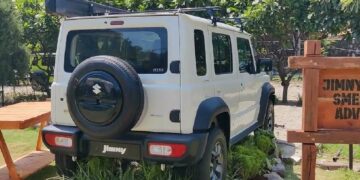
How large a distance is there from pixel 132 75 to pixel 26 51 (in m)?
10.8

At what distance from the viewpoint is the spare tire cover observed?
4012 millimetres

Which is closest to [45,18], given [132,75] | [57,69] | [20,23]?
[20,23]

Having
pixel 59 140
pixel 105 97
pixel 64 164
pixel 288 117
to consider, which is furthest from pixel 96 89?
pixel 288 117

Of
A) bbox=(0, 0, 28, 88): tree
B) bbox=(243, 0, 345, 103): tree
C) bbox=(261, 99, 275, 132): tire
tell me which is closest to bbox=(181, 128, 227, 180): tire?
bbox=(261, 99, 275, 132): tire

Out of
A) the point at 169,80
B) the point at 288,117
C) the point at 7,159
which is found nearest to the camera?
the point at 169,80

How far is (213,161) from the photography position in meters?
4.73

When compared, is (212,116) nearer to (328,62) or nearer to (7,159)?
(328,62)

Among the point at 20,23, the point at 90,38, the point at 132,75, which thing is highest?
the point at 20,23

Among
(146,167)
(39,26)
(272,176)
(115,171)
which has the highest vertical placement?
(39,26)

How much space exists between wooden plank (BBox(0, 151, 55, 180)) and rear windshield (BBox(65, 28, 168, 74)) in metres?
1.71

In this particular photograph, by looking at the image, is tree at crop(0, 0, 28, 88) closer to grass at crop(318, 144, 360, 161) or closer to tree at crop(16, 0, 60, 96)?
tree at crop(16, 0, 60, 96)

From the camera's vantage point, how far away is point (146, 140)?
416 cm

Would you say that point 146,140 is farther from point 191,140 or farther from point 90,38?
point 90,38

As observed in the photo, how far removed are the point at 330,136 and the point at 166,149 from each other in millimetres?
1488
